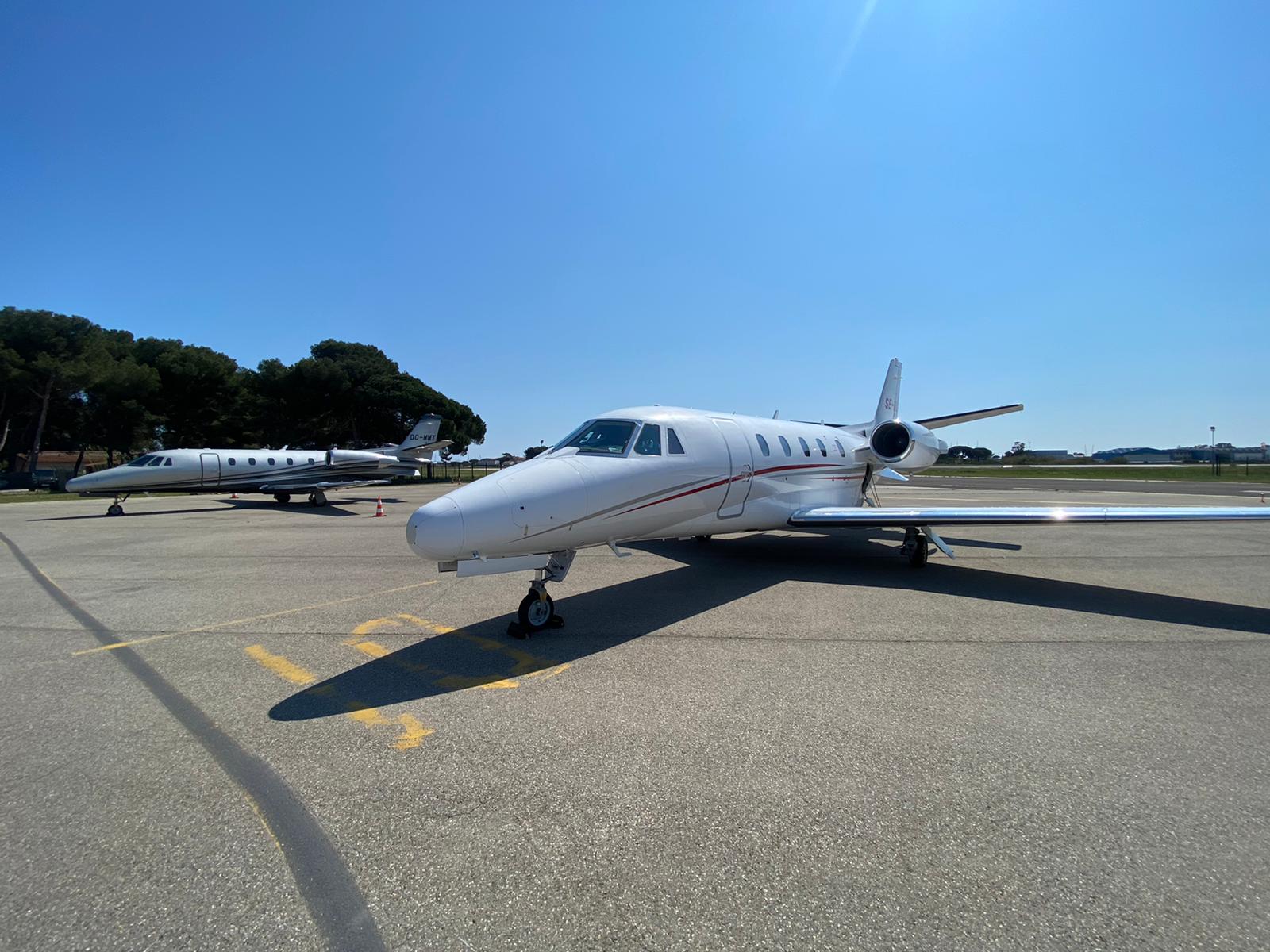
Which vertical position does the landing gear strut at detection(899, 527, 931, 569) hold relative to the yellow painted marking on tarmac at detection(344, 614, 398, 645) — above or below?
above

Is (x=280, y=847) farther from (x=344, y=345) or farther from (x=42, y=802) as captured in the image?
(x=344, y=345)

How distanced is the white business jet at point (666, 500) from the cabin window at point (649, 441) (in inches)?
0.5

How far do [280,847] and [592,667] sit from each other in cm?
277

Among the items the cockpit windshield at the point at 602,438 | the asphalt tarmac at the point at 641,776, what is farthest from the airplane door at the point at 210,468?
the cockpit windshield at the point at 602,438

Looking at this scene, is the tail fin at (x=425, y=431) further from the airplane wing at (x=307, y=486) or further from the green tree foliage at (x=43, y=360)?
the green tree foliage at (x=43, y=360)

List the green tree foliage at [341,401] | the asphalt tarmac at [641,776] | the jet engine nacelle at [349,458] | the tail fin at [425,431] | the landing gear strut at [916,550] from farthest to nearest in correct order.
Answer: the green tree foliage at [341,401] → the tail fin at [425,431] → the jet engine nacelle at [349,458] → the landing gear strut at [916,550] → the asphalt tarmac at [641,776]

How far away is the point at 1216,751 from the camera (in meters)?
3.65

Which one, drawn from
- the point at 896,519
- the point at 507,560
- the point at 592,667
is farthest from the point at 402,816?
the point at 896,519

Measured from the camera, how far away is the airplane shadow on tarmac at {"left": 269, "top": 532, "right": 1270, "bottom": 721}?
487cm

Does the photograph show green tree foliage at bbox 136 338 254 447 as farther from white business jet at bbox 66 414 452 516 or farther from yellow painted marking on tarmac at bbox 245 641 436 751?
yellow painted marking on tarmac at bbox 245 641 436 751

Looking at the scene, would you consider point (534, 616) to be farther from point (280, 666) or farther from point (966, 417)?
point (966, 417)

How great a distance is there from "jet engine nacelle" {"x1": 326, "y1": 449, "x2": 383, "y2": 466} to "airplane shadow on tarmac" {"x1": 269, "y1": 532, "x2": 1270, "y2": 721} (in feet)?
61.2

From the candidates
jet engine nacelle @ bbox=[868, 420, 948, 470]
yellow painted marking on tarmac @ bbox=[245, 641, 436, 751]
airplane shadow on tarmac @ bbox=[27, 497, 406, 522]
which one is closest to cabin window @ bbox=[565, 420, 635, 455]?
yellow painted marking on tarmac @ bbox=[245, 641, 436, 751]

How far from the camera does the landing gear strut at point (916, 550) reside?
10.2m
